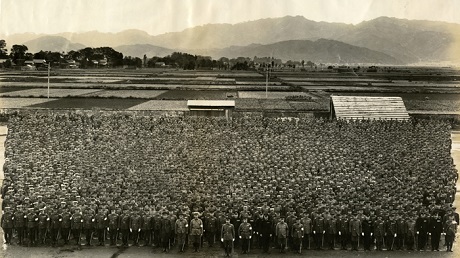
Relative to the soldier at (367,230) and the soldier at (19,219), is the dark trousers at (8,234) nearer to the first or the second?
the soldier at (19,219)

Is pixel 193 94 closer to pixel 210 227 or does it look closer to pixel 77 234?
pixel 77 234

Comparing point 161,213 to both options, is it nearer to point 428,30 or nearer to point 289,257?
point 289,257

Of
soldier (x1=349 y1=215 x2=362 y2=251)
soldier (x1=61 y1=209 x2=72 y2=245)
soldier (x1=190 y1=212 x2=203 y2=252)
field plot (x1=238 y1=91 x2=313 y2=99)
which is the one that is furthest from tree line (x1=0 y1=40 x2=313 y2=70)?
soldier (x1=349 y1=215 x2=362 y2=251)

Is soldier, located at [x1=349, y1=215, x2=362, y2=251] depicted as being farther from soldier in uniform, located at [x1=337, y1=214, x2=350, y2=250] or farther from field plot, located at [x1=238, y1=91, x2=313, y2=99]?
field plot, located at [x1=238, y1=91, x2=313, y2=99]

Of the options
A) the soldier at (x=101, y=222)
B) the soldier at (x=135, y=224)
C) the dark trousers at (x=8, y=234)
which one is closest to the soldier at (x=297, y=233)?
the soldier at (x=135, y=224)

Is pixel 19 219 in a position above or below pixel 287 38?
below

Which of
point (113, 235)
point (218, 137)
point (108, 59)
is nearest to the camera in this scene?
point (113, 235)

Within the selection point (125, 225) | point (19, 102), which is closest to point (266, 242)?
point (125, 225)

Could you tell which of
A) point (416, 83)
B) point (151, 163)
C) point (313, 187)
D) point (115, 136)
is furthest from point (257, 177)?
point (416, 83)
